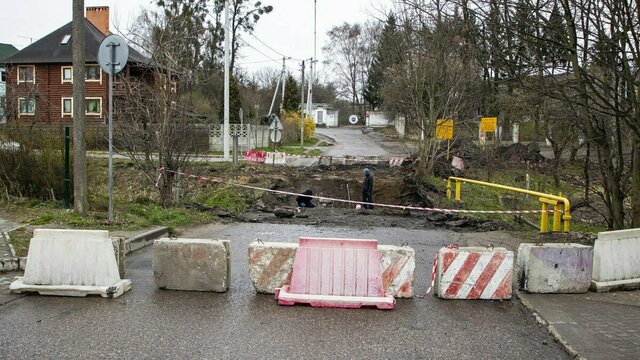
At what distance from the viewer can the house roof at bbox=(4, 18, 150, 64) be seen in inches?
1951

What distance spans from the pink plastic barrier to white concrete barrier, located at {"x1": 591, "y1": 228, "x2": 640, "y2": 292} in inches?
112

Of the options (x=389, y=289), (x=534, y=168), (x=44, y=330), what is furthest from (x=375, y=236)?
(x=534, y=168)

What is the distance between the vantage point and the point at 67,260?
21.6 ft

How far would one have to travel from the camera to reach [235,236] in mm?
11742

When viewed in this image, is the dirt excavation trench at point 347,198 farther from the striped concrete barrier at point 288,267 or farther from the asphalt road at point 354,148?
the asphalt road at point 354,148

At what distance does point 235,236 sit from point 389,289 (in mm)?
5634

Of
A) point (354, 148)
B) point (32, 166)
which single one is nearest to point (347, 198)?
point (32, 166)

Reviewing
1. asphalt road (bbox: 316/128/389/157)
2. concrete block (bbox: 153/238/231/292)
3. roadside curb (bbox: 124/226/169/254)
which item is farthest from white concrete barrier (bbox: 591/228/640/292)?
asphalt road (bbox: 316/128/389/157)

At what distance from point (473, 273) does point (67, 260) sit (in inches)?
187

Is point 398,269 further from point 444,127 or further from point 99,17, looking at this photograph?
point 99,17

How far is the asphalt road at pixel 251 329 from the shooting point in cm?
502

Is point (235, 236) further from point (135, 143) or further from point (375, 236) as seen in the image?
point (135, 143)

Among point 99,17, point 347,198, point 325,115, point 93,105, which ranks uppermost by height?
point 99,17

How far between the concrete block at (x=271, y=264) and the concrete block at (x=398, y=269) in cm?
109
